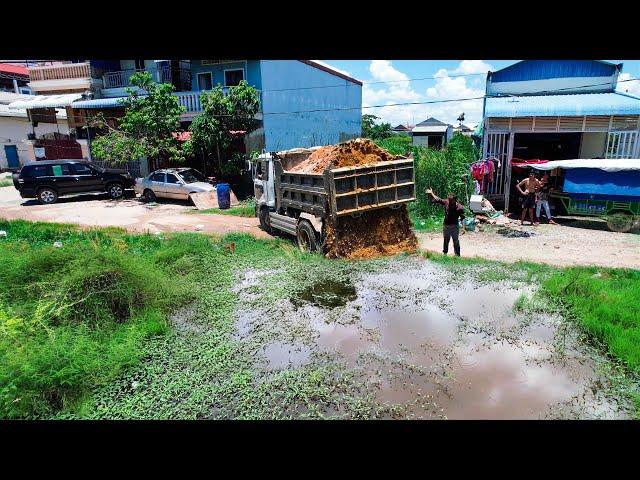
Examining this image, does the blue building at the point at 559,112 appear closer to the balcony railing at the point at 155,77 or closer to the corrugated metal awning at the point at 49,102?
the balcony railing at the point at 155,77

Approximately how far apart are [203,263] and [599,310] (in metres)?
6.66

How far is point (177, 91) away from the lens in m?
20.7

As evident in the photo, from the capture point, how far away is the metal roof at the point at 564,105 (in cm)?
1309

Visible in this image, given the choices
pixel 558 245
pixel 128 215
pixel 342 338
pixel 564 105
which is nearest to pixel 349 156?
pixel 342 338

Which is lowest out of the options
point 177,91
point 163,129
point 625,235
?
point 625,235

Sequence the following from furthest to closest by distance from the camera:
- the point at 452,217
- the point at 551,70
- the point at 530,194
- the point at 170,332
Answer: the point at 551,70, the point at 530,194, the point at 452,217, the point at 170,332

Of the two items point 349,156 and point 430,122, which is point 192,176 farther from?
point 430,122

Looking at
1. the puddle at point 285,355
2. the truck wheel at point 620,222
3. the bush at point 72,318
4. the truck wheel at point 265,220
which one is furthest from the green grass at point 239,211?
the truck wheel at point 620,222

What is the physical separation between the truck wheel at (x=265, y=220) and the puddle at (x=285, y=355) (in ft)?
21.7

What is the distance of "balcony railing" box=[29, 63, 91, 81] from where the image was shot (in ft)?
76.6

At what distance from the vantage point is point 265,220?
11781 millimetres

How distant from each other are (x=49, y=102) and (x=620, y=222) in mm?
26789
